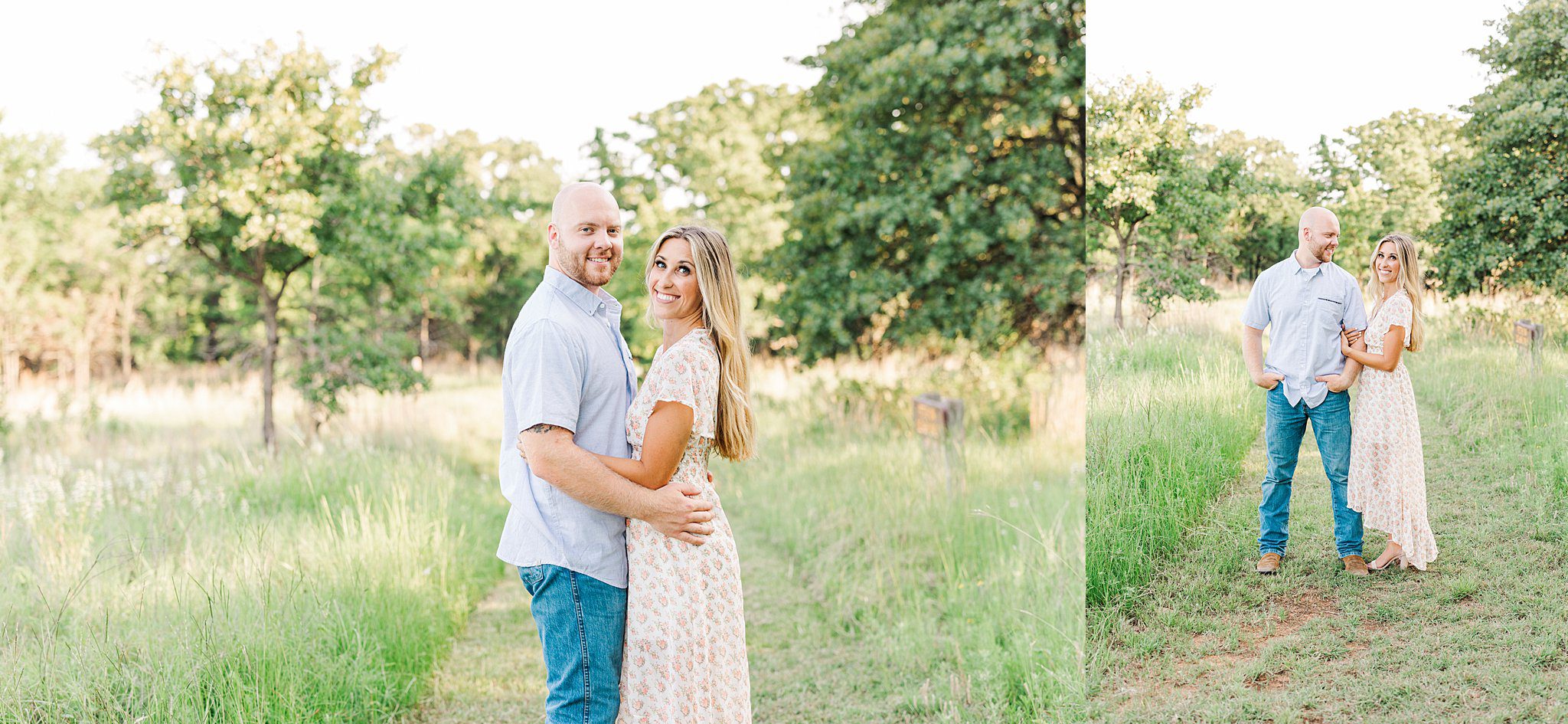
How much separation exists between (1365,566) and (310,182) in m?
9.02

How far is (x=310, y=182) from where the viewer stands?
8.98 metres

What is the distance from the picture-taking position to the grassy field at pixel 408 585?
3.49m

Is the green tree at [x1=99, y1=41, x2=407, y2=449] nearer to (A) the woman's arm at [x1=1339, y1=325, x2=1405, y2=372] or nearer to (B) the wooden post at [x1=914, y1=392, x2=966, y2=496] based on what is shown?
(B) the wooden post at [x1=914, y1=392, x2=966, y2=496]

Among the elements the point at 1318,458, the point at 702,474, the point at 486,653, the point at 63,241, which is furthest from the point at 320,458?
the point at 1318,458

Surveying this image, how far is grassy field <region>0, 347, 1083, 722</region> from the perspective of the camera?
349 centimetres

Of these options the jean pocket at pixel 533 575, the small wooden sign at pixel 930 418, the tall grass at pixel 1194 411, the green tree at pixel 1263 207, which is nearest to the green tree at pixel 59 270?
the small wooden sign at pixel 930 418

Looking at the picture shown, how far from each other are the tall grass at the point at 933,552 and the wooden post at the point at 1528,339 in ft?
5.10

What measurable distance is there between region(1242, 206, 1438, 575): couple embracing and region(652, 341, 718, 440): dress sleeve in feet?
4.87

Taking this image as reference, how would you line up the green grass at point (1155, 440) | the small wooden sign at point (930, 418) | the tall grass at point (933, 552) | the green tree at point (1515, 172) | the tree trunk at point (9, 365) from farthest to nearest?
the tree trunk at point (9, 365), the small wooden sign at point (930, 418), the tall grass at point (933, 552), the green grass at point (1155, 440), the green tree at point (1515, 172)

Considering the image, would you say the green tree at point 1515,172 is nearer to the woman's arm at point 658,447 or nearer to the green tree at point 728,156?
the woman's arm at point 658,447

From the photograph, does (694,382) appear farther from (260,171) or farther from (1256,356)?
(260,171)

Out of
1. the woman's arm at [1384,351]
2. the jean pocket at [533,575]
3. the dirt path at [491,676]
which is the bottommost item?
the dirt path at [491,676]

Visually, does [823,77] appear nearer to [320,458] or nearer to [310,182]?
[310,182]

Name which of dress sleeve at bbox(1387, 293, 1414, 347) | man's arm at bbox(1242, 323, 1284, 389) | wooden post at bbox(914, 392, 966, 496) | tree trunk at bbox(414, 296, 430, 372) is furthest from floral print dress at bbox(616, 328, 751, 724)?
tree trunk at bbox(414, 296, 430, 372)
